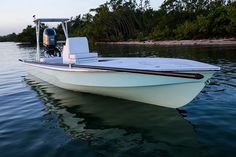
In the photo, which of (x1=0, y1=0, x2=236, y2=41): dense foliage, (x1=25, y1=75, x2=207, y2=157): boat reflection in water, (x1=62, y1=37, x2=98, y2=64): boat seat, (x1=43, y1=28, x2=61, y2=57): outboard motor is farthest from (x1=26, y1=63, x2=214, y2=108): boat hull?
(x1=0, y1=0, x2=236, y2=41): dense foliage

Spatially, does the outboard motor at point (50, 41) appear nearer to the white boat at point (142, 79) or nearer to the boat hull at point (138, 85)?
the white boat at point (142, 79)

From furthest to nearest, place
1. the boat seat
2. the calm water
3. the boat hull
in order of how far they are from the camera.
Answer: the boat seat
the boat hull
the calm water

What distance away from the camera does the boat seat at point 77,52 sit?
11.6m

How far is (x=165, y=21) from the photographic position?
8044 centimetres

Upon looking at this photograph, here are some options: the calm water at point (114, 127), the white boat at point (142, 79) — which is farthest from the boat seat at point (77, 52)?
the calm water at point (114, 127)

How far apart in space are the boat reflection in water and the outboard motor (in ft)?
14.7

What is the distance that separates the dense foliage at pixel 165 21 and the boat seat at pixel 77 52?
130ft

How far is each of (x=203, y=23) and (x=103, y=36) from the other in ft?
158

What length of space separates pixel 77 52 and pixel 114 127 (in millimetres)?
5006

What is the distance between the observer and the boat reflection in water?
6324 mm

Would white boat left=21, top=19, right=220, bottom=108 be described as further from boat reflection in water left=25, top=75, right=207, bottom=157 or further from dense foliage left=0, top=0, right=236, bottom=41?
dense foliage left=0, top=0, right=236, bottom=41

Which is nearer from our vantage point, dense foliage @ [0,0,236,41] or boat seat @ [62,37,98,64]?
boat seat @ [62,37,98,64]

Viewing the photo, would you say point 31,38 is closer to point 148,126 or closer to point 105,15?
point 105,15

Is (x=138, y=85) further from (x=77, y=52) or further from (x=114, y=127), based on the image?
(x=77, y=52)
